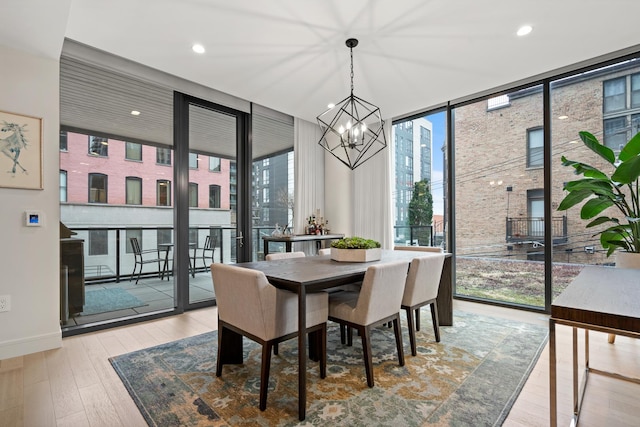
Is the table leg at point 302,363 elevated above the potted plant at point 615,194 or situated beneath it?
situated beneath

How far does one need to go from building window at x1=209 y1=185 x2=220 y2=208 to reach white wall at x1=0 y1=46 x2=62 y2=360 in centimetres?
160

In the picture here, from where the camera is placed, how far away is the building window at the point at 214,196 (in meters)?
4.09

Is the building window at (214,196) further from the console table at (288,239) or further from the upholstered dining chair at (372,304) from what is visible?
the upholstered dining chair at (372,304)

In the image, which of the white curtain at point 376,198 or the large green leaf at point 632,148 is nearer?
the large green leaf at point 632,148

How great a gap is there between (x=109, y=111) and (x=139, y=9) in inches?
60.9

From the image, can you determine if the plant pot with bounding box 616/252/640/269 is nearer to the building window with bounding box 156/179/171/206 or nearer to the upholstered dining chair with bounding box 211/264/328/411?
the upholstered dining chair with bounding box 211/264/328/411

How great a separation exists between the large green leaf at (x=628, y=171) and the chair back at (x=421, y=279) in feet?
5.49

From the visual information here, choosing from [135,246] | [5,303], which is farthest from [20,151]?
[135,246]

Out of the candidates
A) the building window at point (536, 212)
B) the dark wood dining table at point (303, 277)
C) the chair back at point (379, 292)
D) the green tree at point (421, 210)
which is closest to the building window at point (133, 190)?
the dark wood dining table at point (303, 277)

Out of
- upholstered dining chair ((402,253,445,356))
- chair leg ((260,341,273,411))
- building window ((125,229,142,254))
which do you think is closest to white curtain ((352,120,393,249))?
upholstered dining chair ((402,253,445,356))

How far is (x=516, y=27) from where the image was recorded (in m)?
2.61

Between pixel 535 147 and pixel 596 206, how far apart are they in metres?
1.05

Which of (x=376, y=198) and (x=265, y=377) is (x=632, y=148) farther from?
(x=265, y=377)

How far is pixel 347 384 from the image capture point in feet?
6.79
